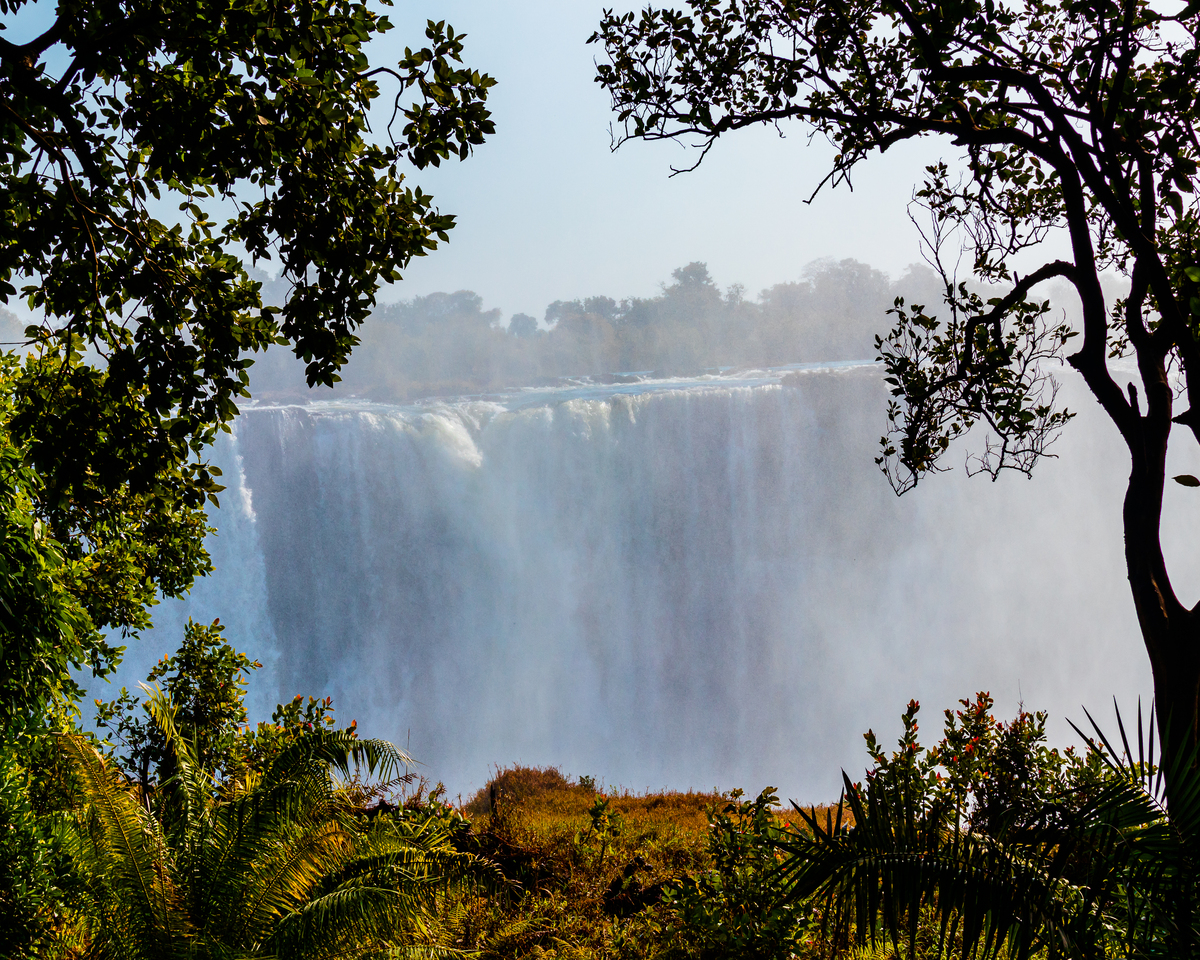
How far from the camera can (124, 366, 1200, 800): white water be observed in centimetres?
1945

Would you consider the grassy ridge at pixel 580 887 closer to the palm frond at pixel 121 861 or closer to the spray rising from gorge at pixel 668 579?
the palm frond at pixel 121 861

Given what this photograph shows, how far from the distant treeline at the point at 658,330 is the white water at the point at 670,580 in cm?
1647

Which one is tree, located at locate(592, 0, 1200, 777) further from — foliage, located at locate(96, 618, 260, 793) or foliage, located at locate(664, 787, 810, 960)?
foliage, located at locate(96, 618, 260, 793)

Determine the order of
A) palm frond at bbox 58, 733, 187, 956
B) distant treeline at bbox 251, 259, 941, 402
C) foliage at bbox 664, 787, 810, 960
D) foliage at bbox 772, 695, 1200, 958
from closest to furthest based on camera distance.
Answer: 1. foliage at bbox 772, 695, 1200, 958
2. palm frond at bbox 58, 733, 187, 956
3. foliage at bbox 664, 787, 810, 960
4. distant treeline at bbox 251, 259, 941, 402

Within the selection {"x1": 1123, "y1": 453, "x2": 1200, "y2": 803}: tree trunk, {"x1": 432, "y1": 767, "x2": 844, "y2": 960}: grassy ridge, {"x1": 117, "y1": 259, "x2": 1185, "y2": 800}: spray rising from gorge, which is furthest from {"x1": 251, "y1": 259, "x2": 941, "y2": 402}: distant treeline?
{"x1": 1123, "y1": 453, "x2": 1200, "y2": 803}: tree trunk

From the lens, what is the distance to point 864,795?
2.47 m

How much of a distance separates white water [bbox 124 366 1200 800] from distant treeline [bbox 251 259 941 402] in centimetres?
1647

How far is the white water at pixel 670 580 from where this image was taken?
1945cm

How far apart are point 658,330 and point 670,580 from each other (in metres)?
19.3

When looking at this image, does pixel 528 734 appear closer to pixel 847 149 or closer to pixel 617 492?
pixel 617 492

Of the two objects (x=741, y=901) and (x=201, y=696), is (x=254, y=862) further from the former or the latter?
(x=201, y=696)

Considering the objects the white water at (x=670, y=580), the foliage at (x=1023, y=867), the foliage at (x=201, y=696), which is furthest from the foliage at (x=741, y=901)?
the white water at (x=670, y=580)

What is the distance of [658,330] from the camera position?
37.8 metres

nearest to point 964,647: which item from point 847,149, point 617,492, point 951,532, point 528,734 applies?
point 951,532
